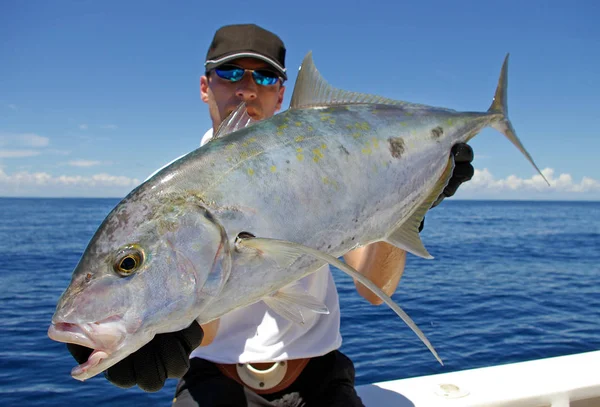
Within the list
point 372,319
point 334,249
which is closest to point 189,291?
point 334,249

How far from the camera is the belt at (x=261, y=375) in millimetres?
2980

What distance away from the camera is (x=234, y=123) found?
6.65 feet

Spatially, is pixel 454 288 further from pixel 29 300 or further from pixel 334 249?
pixel 334 249

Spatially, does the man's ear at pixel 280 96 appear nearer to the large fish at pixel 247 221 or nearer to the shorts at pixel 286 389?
the large fish at pixel 247 221

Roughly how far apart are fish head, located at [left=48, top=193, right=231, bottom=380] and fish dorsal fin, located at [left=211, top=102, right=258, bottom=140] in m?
0.44

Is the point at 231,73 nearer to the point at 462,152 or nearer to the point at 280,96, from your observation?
the point at 280,96

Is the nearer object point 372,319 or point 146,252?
point 146,252

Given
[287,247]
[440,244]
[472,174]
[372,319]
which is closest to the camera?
[287,247]

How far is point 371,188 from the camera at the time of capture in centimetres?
209

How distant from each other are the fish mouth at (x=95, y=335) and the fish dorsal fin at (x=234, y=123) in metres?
0.85

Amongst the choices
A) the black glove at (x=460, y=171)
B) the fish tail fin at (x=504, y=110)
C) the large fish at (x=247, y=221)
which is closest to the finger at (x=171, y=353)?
the large fish at (x=247, y=221)

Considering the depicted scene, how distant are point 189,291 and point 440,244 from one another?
30078 mm

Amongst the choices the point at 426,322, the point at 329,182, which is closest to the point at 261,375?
the point at 329,182

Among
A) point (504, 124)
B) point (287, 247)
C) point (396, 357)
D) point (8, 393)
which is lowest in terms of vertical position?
point (8, 393)
